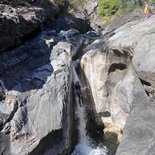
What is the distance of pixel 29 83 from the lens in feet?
40.8

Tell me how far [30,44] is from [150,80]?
5609 mm

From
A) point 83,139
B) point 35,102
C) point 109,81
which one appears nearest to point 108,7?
point 109,81

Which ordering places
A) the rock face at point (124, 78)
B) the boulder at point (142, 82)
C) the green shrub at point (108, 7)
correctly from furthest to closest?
1. the green shrub at point (108, 7)
2. the rock face at point (124, 78)
3. the boulder at point (142, 82)

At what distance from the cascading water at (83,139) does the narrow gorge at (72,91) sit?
0.13 feet

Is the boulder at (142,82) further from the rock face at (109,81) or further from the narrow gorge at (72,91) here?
the rock face at (109,81)

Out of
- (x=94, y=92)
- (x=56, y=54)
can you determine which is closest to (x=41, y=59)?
(x=56, y=54)

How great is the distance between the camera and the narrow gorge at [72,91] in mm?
11023

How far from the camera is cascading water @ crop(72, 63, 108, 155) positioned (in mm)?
13945

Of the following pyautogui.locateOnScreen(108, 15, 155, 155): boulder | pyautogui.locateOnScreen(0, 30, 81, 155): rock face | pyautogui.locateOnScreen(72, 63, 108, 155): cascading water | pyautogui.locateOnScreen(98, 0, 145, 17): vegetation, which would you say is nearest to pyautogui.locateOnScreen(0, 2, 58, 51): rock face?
pyautogui.locateOnScreen(0, 30, 81, 155): rock face

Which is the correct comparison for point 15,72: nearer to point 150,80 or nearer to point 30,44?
point 30,44

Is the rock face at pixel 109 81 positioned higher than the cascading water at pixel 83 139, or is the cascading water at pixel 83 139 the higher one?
the rock face at pixel 109 81

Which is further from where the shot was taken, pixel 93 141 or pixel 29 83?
pixel 93 141

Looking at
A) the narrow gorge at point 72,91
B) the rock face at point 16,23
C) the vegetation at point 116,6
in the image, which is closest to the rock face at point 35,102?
the narrow gorge at point 72,91

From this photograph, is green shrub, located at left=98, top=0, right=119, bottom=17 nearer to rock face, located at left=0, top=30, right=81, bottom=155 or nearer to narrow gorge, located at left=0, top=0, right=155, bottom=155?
narrow gorge, located at left=0, top=0, right=155, bottom=155
